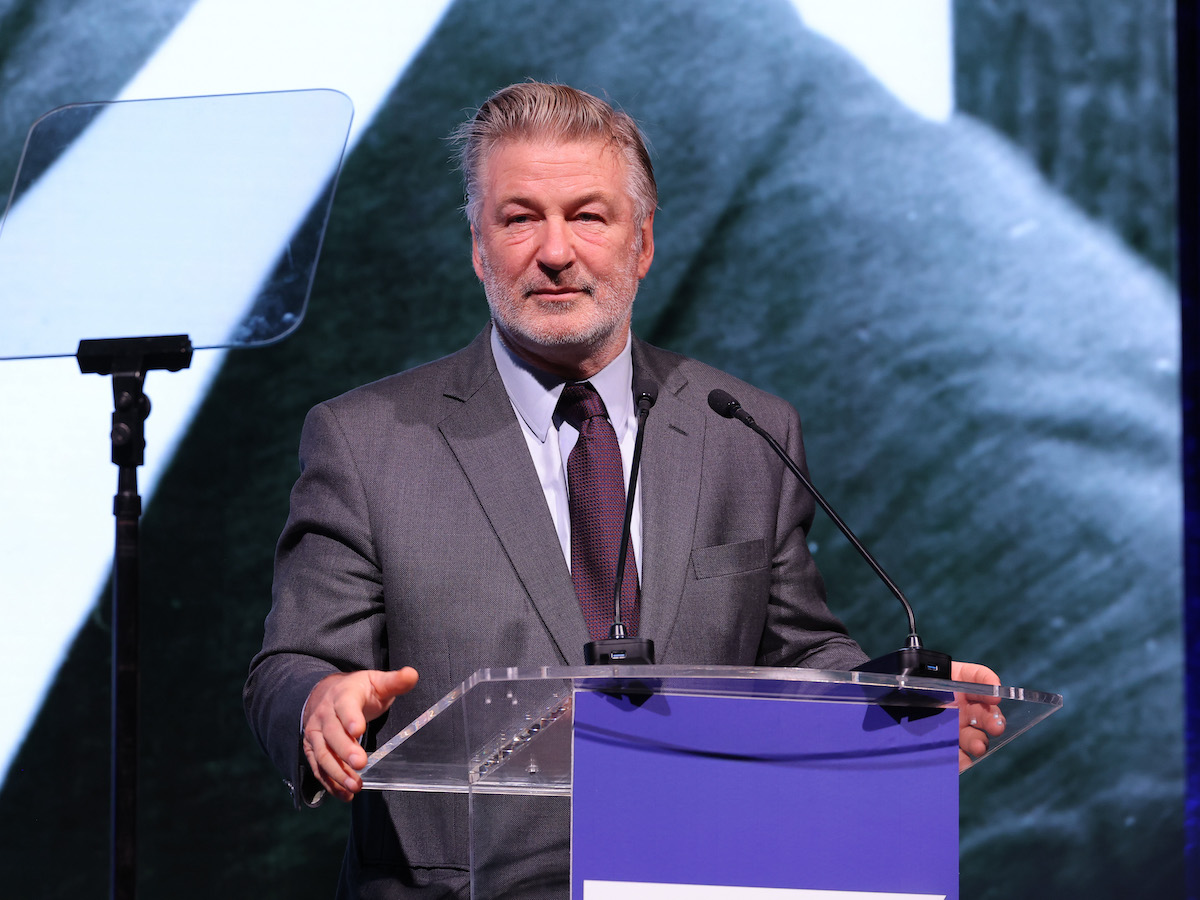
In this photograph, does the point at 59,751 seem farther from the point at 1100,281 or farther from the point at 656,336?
the point at 1100,281

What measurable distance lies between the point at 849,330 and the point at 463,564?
1591 millimetres

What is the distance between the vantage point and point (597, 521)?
1.78 m

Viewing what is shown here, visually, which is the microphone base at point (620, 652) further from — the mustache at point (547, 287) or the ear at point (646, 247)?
the ear at point (646, 247)

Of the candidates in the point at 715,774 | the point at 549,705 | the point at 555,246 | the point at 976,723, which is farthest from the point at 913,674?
the point at 555,246

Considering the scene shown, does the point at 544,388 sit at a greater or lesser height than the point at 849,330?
lesser

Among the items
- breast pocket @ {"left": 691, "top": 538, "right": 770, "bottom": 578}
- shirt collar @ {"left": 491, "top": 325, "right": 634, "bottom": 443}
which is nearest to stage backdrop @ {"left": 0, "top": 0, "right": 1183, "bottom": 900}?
shirt collar @ {"left": 491, "top": 325, "right": 634, "bottom": 443}

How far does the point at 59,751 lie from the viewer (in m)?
2.81

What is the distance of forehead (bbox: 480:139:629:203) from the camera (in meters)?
1.91

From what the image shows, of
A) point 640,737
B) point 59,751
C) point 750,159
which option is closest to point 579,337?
point 640,737

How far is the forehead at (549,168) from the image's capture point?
6.25ft

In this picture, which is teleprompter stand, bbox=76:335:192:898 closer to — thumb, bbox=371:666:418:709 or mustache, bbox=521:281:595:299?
thumb, bbox=371:666:418:709

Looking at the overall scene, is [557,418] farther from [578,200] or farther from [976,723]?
[976,723]

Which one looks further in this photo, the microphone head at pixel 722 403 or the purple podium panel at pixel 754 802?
the microphone head at pixel 722 403

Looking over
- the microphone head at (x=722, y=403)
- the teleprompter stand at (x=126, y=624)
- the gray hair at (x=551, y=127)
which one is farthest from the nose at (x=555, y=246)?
the teleprompter stand at (x=126, y=624)
